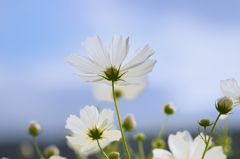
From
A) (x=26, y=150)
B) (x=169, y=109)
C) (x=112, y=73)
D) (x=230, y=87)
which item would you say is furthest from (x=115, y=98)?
(x=26, y=150)

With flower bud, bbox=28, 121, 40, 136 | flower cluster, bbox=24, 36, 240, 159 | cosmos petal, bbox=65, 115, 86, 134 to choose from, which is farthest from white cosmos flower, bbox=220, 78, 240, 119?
flower bud, bbox=28, 121, 40, 136

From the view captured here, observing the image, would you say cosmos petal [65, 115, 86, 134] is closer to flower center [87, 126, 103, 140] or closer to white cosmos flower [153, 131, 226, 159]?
flower center [87, 126, 103, 140]

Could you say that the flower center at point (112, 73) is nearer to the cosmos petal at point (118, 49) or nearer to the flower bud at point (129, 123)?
the cosmos petal at point (118, 49)

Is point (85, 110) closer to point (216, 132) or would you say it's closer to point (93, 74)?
point (93, 74)

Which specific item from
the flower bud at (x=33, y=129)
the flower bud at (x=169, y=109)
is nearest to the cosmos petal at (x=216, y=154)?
the flower bud at (x=169, y=109)

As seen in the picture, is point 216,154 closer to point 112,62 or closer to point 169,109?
point 112,62

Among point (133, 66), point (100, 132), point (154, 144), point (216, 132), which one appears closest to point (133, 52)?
point (133, 66)

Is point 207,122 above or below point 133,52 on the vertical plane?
below
